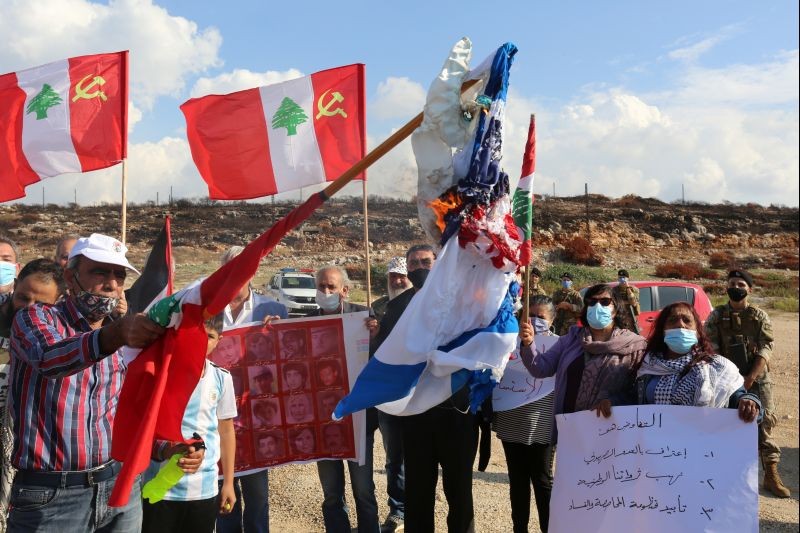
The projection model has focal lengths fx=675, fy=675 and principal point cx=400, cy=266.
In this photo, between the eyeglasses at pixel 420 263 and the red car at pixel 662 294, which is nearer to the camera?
the eyeglasses at pixel 420 263

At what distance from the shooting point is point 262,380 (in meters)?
4.49

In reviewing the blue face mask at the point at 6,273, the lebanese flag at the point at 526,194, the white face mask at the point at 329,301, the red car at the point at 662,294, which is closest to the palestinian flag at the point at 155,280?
the blue face mask at the point at 6,273

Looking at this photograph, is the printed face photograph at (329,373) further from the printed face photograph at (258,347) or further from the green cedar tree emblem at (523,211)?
the green cedar tree emblem at (523,211)

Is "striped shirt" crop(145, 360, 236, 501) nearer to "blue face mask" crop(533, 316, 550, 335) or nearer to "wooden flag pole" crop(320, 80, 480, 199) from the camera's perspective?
"wooden flag pole" crop(320, 80, 480, 199)

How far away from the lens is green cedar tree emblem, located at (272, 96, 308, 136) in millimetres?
5859

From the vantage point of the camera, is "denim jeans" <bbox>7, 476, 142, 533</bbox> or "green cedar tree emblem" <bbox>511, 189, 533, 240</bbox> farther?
"green cedar tree emblem" <bbox>511, 189, 533, 240</bbox>

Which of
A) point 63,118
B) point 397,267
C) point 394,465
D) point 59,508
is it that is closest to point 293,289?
point 63,118

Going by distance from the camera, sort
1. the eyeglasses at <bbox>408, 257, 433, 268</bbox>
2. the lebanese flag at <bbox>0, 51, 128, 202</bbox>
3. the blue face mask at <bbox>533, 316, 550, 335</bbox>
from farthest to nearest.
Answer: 1. the lebanese flag at <bbox>0, 51, 128, 202</bbox>
2. the blue face mask at <bbox>533, 316, 550, 335</bbox>
3. the eyeglasses at <bbox>408, 257, 433, 268</bbox>

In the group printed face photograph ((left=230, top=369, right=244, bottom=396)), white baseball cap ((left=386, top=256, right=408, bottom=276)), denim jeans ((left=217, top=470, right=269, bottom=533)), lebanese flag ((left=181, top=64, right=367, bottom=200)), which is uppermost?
lebanese flag ((left=181, top=64, right=367, bottom=200))

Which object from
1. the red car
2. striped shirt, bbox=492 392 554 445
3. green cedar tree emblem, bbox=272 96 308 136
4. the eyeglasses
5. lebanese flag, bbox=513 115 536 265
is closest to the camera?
lebanese flag, bbox=513 115 536 265

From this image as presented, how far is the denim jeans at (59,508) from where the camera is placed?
249cm

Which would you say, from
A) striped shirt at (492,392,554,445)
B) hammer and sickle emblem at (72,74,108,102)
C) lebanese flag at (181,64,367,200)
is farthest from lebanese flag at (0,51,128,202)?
striped shirt at (492,392,554,445)

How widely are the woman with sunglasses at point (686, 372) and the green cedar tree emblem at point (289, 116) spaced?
353 cm

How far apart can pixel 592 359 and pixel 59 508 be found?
2.76 metres
